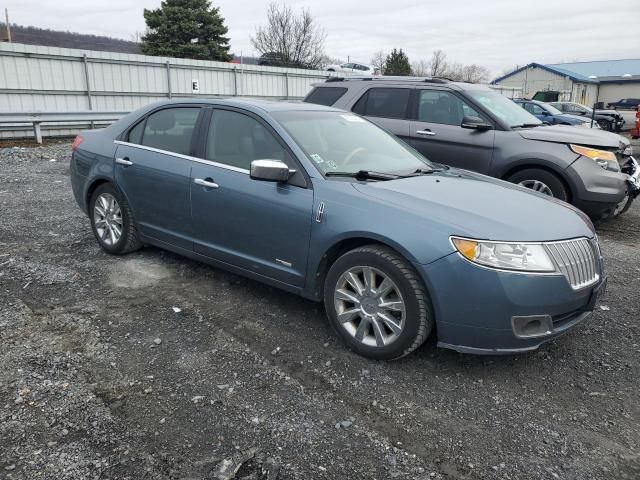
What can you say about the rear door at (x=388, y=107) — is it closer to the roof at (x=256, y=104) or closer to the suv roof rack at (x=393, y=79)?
the suv roof rack at (x=393, y=79)

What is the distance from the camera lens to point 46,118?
13.1 metres

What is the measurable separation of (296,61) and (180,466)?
45429 millimetres

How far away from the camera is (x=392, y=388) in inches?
122

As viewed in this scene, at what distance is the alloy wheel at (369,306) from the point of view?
10.7ft

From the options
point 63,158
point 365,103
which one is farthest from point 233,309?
point 63,158

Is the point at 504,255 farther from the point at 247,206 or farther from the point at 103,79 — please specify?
the point at 103,79

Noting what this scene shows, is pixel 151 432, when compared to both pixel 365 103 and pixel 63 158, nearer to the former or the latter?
pixel 365 103

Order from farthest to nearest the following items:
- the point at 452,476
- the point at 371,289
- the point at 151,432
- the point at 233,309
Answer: the point at 233,309
the point at 371,289
the point at 151,432
the point at 452,476

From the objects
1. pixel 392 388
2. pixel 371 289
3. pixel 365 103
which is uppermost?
pixel 365 103

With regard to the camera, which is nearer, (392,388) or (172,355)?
(392,388)


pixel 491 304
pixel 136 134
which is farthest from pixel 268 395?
pixel 136 134

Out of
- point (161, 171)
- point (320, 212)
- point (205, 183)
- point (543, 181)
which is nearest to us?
point (320, 212)

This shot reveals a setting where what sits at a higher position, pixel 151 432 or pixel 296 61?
pixel 296 61

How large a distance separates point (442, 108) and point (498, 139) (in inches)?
36.8
